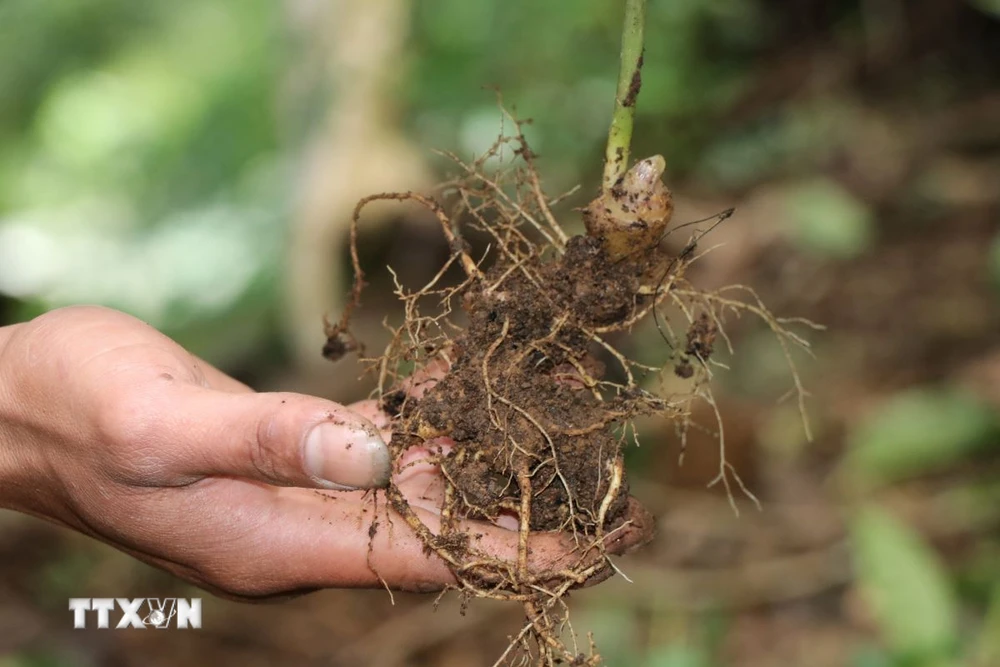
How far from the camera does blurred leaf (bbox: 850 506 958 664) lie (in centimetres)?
184

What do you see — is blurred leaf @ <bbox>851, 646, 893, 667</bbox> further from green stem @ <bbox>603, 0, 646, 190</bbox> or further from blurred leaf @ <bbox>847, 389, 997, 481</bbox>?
green stem @ <bbox>603, 0, 646, 190</bbox>

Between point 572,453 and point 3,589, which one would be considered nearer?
point 572,453

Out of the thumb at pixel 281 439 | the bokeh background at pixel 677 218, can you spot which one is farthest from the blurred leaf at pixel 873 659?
the thumb at pixel 281 439

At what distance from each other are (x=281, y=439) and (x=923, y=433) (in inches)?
82.6

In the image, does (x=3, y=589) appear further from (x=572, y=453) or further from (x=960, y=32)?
(x=960, y=32)

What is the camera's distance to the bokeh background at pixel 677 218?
2607 mm

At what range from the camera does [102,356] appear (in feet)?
3.89

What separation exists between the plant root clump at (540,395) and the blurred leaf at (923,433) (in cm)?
136

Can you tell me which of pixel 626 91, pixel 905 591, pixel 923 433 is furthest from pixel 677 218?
pixel 626 91

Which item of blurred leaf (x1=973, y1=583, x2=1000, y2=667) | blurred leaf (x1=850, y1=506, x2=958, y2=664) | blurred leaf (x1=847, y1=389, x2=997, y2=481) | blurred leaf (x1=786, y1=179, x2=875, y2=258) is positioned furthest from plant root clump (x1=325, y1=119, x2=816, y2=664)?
blurred leaf (x1=786, y1=179, x2=875, y2=258)

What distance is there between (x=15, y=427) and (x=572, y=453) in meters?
0.78

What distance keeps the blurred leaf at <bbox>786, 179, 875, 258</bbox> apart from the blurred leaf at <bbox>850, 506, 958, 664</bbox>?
1.83 meters

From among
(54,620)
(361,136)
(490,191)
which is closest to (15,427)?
(490,191)

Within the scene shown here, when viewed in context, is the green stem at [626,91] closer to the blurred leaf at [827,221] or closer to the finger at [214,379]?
the finger at [214,379]
